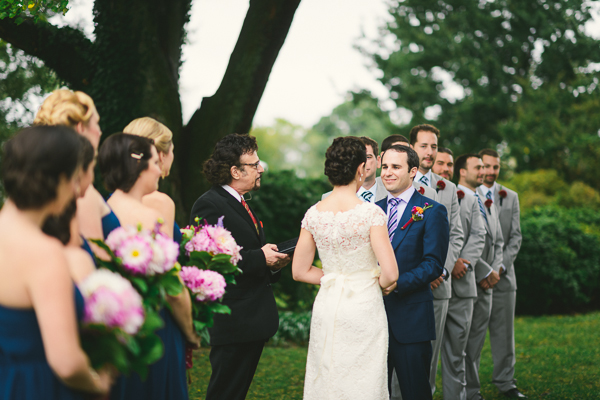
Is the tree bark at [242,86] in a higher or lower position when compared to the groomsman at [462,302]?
higher

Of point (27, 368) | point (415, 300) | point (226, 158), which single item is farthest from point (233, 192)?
point (27, 368)

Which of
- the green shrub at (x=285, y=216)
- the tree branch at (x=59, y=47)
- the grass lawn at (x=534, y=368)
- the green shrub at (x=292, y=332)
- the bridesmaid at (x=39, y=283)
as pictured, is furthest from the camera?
the green shrub at (x=285, y=216)

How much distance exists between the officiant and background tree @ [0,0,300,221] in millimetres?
3795

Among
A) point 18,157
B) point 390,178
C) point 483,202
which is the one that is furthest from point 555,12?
point 18,157

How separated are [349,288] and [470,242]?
2.84m

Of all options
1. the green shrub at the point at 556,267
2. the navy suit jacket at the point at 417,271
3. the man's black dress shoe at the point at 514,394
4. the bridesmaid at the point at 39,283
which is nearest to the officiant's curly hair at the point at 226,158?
the navy suit jacket at the point at 417,271

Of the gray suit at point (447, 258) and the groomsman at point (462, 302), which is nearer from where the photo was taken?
the gray suit at point (447, 258)

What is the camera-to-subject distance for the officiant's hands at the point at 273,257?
169 inches

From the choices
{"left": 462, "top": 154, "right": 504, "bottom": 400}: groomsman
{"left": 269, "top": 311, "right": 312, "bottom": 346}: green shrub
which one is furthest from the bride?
{"left": 269, "top": 311, "right": 312, "bottom": 346}: green shrub

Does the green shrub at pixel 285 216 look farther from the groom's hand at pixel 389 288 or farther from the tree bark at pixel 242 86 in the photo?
the groom's hand at pixel 389 288

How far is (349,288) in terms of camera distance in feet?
12.8

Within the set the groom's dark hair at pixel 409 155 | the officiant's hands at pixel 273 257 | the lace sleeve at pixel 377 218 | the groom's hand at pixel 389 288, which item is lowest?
the officiant's hands at pixel 273 257

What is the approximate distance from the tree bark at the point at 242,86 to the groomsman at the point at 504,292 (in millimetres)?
3488

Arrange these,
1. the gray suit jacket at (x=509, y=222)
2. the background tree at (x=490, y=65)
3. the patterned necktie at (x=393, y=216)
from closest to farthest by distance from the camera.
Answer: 1. the patterned necktie at (x=393, y=216)
2. the gray suit jacket at (x=509, y=222)
3. the background tree at (x=490, y=65)
